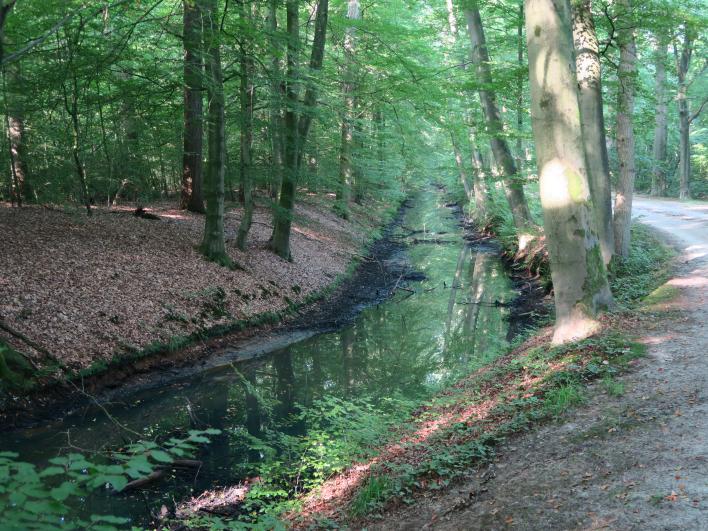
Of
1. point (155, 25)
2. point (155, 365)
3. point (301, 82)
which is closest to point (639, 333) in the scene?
point (155, 365)

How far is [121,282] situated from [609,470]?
9270 millimetres

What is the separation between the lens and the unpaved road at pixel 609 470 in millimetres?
3803

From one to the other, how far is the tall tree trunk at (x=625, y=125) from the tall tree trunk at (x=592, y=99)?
2.77 ft

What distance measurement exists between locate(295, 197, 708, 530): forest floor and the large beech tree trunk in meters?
0.67

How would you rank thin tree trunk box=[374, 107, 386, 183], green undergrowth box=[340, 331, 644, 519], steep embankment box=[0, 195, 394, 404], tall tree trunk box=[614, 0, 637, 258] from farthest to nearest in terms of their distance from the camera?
thin tree trunk box=[374, 107, 386, 183] < tall tree trunk box=[614, 0, 637, 258] < steep embankment box=[0, 195, 394, 404] < green undergrowth box=[340, 331, 644, 519]

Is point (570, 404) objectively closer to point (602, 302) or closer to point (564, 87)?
point (602, 302)

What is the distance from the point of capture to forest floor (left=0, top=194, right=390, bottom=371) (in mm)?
8812

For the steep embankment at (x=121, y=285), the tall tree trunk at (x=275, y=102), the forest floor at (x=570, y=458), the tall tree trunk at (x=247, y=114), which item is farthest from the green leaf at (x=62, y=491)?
the tall tree trunk at (x=247, y=114)

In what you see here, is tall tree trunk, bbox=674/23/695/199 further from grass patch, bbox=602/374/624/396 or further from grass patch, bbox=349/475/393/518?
grass patch, bbox=349/475/393/518

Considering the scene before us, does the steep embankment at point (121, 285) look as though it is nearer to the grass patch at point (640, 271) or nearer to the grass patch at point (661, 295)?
the grass patch at point (640, 271)

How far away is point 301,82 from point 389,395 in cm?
738

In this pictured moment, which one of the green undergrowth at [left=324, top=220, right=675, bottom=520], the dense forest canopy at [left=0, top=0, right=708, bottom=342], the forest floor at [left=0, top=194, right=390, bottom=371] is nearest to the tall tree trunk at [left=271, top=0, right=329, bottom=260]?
the dense forest canopy at [left=0, top=0, right=708, bottom=342]

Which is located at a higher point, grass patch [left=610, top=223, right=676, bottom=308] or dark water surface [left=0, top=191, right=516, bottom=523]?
grass patch [left=610, top=223, right=676, bottom=308]

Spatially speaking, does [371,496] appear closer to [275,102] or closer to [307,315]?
[307,315]
